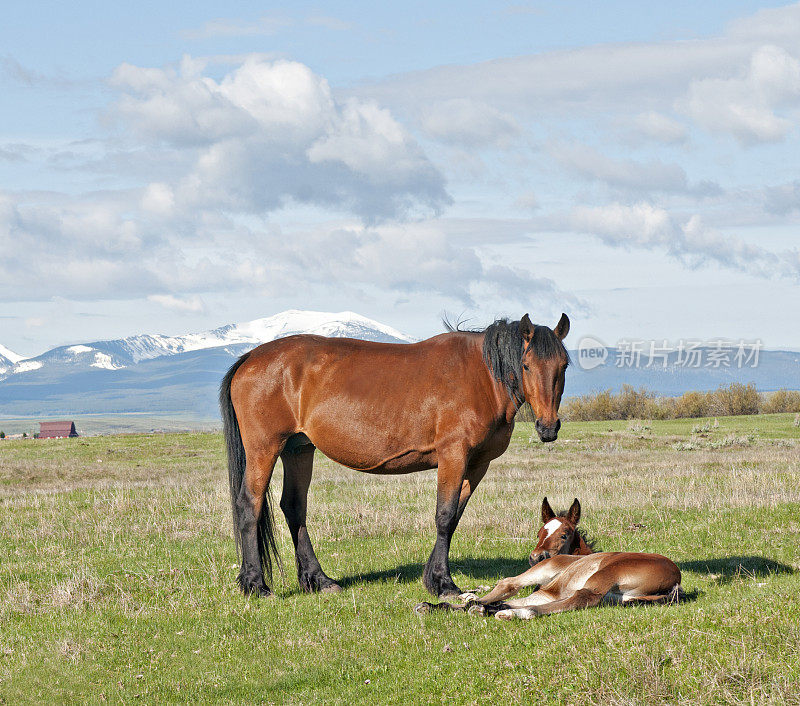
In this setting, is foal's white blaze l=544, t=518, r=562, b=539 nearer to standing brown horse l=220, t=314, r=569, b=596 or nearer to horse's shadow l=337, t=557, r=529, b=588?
standing brown horse l=220, t=314, r=569, b=596

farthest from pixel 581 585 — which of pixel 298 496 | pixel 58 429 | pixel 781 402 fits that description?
pixel 58 429

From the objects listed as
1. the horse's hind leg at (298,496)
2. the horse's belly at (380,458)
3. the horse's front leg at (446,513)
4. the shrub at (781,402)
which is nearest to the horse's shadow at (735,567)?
the horse's front leg at (446,513)

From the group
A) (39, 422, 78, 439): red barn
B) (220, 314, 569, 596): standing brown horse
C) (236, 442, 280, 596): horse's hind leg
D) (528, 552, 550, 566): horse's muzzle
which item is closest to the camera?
(528, 552, 550, 566): horse's muzzle

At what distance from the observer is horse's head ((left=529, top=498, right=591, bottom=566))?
8750 mm

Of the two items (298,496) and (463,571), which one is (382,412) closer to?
(298,496)

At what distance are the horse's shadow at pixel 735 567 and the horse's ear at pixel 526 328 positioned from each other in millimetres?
3648

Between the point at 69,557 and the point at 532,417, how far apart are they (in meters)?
7.64

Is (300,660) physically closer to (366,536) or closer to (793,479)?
(366,536)

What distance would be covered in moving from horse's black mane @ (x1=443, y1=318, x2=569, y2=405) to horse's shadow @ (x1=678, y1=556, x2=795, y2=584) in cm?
331

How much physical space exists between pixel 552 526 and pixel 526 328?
2.29m

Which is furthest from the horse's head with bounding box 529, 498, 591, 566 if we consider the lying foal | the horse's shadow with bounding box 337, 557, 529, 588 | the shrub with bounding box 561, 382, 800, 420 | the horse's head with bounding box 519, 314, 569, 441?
the shrub with bounding box 561, 382, 800, 420

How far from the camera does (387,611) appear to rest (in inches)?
332

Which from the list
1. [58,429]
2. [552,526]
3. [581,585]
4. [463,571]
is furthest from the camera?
[58,429]

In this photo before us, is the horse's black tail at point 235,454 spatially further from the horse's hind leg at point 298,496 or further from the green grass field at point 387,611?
the green grass field at point 387,611
